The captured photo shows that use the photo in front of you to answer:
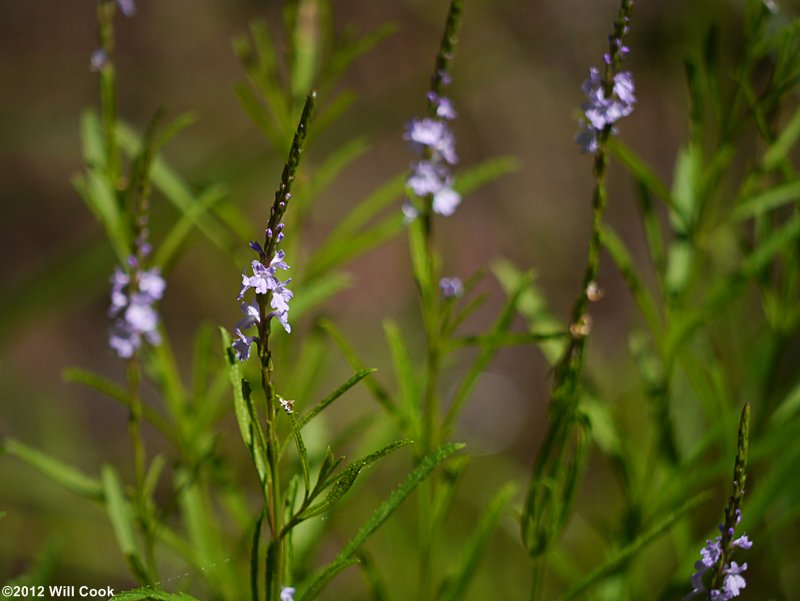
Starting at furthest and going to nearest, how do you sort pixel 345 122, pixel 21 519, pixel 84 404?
1. pixel 84 404
2. pixel 345 122
3. pixel 21 519

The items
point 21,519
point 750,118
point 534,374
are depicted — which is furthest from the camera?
point 534,374

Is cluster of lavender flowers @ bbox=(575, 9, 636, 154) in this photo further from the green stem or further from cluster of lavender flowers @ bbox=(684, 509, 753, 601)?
the green stem

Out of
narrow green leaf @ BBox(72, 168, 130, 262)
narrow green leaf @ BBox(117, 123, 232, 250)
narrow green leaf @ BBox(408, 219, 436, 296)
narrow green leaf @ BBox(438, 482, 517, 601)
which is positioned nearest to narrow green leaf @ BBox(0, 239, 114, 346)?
narrow green leaf @ BBox(117, 123, 232, 250)

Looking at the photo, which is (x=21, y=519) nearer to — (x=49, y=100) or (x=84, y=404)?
(x=84, y=404)

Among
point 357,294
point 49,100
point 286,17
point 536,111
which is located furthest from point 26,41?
point 286,17

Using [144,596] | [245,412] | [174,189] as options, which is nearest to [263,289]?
[245,412]
